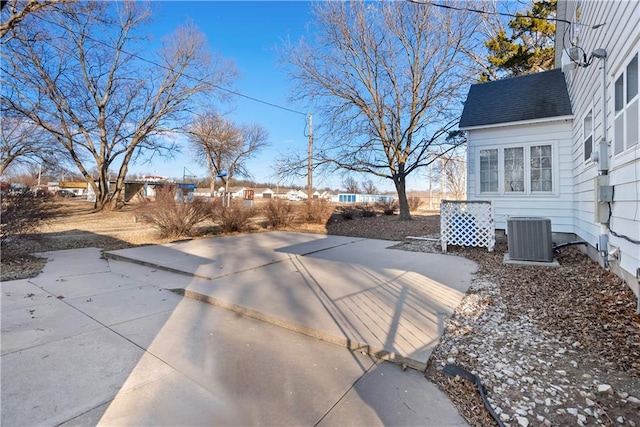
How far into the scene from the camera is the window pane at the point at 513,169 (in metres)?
7.78

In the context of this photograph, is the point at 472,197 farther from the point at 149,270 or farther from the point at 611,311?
the point at 149,270

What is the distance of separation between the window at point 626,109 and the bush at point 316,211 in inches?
419

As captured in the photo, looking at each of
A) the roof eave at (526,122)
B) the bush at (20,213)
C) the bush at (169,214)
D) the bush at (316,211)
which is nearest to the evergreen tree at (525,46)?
the roof eave at (526,122)

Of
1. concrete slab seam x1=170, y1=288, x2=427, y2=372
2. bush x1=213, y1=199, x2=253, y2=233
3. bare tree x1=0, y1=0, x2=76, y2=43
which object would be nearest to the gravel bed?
concrete slab seam x1=170, y1=288, x2=427, y2=372

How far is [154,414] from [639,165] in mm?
4690

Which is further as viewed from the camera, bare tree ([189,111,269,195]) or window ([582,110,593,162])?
bare tree ([189,111,269,195])

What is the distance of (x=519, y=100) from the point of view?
8.24 metres

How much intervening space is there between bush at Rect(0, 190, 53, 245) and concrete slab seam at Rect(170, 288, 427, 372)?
4.37 m

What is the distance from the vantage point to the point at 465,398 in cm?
207

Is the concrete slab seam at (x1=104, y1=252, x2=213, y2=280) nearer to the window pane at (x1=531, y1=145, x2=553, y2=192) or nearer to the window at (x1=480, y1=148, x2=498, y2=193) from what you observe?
the window at (x1=480, y1=148, x2=498, y2=193)

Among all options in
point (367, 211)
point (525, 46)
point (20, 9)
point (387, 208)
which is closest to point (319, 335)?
point (367, 211)

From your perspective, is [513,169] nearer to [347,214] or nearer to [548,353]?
[548,353]

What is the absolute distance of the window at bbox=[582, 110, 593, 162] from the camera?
5.37 m

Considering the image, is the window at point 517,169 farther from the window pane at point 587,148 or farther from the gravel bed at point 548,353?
the gravel bed at point 548,353
